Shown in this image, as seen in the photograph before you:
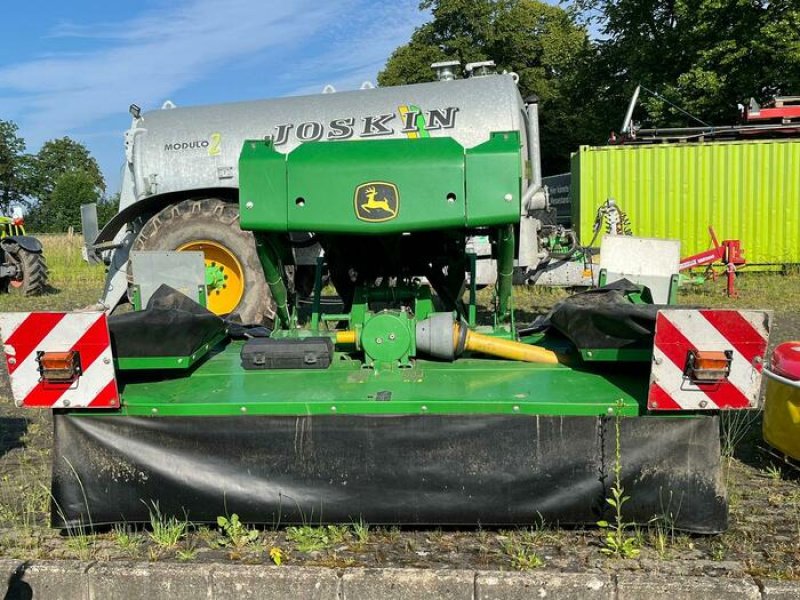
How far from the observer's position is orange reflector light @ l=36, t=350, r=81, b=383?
2965 mm

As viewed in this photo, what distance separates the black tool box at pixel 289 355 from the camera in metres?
3.47

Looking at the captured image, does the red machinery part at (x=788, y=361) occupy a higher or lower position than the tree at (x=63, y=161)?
lower

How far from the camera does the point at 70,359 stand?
9.77ft

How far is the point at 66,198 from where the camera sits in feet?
168

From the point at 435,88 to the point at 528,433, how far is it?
4828 mm

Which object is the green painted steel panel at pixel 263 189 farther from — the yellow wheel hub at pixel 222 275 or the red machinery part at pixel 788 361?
the yellow wheel hub at pixel 222 275

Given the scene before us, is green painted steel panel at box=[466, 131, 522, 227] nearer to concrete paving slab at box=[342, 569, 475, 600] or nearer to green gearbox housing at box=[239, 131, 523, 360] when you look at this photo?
A: green gearbox housing at box=[239, 131, 523, 360]

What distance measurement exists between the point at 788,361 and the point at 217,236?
4.94 metres

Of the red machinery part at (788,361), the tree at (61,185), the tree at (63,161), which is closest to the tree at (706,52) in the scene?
the red machinery part at (788,361)

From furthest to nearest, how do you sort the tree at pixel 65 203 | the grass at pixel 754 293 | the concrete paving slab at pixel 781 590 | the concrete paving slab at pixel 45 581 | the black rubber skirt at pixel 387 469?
the tree at pixel 65 203
the grass at pixel 754 293
the black rubber skirt at pixel 387 469
the concrete paving slab at pixel 45 581
the concrete paving slab at pixel 781 590

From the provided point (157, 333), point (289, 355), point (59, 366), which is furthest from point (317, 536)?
point (59, 366)

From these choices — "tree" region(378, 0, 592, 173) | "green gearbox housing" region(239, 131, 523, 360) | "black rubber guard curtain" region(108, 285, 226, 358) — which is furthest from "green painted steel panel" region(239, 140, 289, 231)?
"tree" region(378, 0, 592, 173)

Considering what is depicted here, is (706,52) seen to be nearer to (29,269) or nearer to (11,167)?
(29,269)

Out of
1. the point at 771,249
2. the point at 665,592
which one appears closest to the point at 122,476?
the point at 665,592
